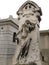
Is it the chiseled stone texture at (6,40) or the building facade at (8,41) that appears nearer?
the building facade at (8,41)

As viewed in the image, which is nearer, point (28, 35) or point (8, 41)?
point (28, 35)

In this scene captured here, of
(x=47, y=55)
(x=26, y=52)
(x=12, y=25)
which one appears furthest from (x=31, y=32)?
(x=12, y=25)

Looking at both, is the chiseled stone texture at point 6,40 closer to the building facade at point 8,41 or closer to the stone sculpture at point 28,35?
the building facade at point 8,41

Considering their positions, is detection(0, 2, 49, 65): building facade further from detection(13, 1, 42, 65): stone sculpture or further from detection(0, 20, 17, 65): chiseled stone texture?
detection(13, 1, 42, 65): stone sculpture

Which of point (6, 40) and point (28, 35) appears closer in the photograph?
point (28, 35)

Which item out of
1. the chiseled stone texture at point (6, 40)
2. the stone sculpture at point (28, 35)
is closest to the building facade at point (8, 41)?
the chiseled stone texture at point (6, 40)

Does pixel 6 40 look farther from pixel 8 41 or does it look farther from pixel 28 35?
pixel 28 35

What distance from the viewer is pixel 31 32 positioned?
4594 mm

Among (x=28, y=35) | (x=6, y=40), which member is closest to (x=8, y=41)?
(x=6, y=40)

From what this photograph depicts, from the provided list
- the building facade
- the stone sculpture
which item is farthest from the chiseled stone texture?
the stone sculpture

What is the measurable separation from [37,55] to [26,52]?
277 millimetres

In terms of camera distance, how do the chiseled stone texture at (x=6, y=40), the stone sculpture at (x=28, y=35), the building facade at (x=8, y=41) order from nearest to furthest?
the stone sculpture at (x=28, y=35), the building facade at (x=8, y=41), the chiseled stone texture at (x=6, y=40)

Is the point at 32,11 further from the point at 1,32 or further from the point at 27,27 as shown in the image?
the point at 1,32

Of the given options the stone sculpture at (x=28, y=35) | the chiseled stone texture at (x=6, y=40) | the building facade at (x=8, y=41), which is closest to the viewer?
the stone sculpture at (x=28, y=35)
